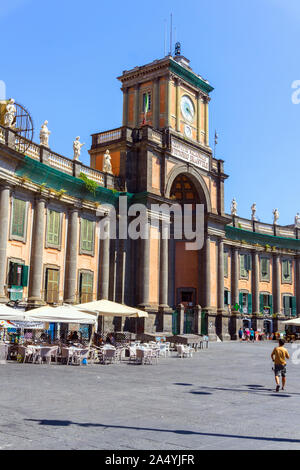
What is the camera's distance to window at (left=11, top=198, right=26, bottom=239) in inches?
1062

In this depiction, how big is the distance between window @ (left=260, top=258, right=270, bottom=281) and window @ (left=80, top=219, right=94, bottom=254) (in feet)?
75.8

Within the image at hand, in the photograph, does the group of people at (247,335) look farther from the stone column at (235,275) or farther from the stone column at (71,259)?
the stone column at (71,259)

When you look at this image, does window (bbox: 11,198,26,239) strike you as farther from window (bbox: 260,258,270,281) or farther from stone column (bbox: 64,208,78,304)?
window (bbox: 260,258,270,281)

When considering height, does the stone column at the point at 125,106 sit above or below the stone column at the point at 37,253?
above

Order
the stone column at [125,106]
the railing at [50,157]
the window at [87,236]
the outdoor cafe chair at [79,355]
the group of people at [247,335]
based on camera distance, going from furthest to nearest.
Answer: the group of people at [247,335] → the stone column at [125,106] → the window at [87,236] → the railing at [50,157] → the outdoor cafe chair at [79,355]

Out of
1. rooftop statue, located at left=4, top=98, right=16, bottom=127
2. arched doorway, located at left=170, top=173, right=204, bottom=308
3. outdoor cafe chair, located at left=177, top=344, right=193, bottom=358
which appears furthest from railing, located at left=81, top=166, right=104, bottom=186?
outdoor cafe chair, located at left=177, top=344, right=193, bottom=358

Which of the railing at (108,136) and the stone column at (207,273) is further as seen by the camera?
the stone column at (207,273)

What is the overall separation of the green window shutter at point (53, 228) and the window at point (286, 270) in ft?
95.7

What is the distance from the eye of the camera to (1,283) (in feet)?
82.7

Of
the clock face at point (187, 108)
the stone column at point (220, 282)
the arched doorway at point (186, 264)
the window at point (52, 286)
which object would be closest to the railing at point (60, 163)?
the window at point (52, 286)

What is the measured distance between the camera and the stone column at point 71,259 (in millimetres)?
30484

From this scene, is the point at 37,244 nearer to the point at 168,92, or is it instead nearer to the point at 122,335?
the point at 122,335

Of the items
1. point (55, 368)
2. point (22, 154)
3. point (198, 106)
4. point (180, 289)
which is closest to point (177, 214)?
point (180, 289)

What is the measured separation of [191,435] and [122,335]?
22.8 metres
